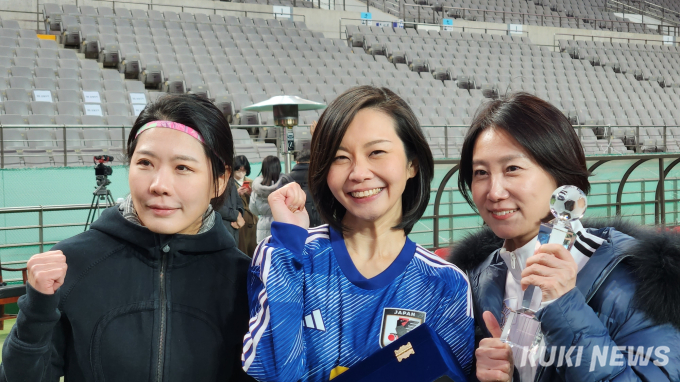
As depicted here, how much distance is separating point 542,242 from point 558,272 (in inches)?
2.3

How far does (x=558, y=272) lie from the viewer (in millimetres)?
850

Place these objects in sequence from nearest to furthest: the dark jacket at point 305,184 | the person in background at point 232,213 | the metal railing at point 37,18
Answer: the dark jacket at point 305,184
the person in background at point 232,213
the metal railing at point 37,18

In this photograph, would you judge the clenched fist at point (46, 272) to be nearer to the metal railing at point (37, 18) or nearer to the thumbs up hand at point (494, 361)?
the thumbs up hand at point (494, 361)

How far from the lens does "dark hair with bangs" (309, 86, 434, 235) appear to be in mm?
1183

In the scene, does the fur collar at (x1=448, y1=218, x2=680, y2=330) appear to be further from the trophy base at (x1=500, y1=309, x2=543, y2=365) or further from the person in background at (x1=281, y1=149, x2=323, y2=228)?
the person in background at (x1=281, y1=149, x2=323, y2=228)

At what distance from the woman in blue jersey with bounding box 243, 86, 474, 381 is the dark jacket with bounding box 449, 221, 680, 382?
0.85 ft

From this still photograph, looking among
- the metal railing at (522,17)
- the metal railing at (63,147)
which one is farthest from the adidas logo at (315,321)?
the metal railing at (522,17)

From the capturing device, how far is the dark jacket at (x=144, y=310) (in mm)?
1108

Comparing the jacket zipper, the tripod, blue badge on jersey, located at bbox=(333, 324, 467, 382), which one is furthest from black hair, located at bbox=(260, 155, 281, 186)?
blue badge on jersey, located at bbox=(333, 324, 467, 382)

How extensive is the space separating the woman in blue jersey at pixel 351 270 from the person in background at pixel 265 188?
3488 millimetres

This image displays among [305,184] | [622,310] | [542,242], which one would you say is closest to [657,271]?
[622,310]

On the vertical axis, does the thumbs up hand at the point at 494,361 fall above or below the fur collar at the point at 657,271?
below

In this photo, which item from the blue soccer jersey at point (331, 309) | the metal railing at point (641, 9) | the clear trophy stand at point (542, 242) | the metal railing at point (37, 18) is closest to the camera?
the clear trophy stand at point (542, 242)

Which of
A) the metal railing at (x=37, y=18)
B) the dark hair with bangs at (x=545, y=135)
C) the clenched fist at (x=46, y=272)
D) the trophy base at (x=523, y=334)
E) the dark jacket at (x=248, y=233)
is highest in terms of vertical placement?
the metal railing at (x=37, y=18)
